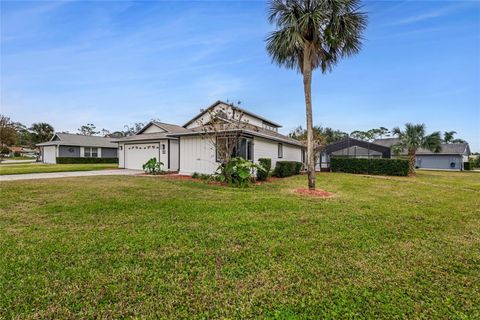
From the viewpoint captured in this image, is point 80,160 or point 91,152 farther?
point 91,152

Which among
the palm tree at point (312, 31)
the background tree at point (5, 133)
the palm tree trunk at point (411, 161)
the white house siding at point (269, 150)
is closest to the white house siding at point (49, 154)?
the background tree at point (5, 133)

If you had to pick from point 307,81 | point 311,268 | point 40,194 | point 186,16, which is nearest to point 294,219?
point 311,268

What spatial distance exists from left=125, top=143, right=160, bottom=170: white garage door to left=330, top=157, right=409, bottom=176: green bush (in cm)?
1606

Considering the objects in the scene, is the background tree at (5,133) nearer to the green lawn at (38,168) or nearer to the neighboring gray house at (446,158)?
the green lawn at (38,168)

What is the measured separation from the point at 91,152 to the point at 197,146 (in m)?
22.5

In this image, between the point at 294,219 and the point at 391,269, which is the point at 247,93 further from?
the point at 391,269

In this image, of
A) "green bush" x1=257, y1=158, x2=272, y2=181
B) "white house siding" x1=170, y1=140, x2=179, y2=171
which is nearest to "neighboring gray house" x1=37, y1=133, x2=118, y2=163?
"white house siding" x1=170, y1=140, x2=179, y2=171

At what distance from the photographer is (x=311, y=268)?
3.23 metres

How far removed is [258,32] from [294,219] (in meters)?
12.5

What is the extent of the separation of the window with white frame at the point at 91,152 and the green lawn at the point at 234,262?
2696cm

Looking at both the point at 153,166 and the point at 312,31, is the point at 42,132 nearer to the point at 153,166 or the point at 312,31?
the point at 153,166

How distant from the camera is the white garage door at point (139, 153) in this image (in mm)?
19163

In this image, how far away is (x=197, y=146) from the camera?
14.6 meters

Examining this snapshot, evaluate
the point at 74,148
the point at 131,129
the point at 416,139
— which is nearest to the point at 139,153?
the point at 74,148
